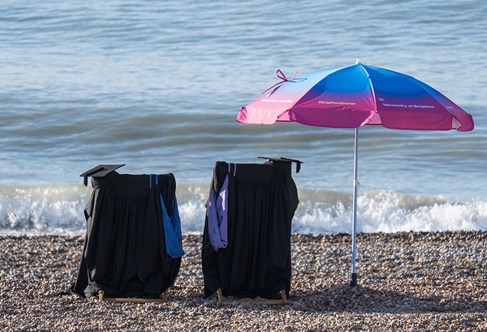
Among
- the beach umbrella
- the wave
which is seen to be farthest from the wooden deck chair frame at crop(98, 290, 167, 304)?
the wave

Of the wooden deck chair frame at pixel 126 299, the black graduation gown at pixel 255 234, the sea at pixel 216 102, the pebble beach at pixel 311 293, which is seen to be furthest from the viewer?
the sea at pixel 216 102

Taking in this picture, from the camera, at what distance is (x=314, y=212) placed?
12.6 m

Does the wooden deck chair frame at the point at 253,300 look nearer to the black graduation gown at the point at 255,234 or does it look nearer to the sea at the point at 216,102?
the black graduation gown at the point at 255,234

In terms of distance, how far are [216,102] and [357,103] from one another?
40.4 feet

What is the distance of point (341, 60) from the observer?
22.9 m

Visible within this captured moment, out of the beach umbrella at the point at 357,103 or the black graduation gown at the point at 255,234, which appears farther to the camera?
the black graduation gown at the point at 255,234

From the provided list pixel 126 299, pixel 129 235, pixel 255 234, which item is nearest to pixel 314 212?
pixel 255 234

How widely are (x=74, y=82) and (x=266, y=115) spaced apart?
14329 mm

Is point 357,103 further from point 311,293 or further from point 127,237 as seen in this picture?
point 127,237

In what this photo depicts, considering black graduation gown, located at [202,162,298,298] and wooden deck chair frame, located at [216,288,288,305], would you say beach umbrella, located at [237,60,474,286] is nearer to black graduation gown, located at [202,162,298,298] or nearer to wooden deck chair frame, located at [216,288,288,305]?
black graduation gown, located at [202,162,298,298]

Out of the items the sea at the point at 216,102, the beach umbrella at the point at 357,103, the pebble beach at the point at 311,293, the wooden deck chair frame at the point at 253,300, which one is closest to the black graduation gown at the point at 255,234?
the wooden deck chair frame at the point at 253,300

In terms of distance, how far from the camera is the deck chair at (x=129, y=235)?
7.42m

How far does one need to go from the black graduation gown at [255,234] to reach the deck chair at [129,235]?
326 millimetres

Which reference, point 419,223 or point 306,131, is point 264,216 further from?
point 306,131
